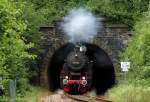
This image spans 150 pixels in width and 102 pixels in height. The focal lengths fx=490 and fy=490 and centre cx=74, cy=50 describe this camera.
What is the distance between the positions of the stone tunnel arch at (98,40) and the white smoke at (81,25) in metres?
0.40

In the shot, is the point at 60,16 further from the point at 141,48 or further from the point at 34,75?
the point at 141,48

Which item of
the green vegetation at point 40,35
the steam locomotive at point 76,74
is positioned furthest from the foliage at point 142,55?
the steam locomotive at point 76,74

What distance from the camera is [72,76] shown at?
29.4 meters

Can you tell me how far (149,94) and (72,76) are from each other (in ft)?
35.5

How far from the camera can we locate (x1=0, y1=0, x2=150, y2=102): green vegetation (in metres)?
16.2

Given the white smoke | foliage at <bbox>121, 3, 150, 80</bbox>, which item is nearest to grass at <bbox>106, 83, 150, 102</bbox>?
foliage at <bbox>121, 3, 150, 80</bbox>

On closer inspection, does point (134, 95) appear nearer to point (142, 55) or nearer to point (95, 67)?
point (142, 55)

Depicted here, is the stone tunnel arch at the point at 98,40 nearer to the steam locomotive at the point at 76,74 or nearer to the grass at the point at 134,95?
the steam locomotive at the point at 76,74

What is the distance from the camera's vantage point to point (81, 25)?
1216 inches

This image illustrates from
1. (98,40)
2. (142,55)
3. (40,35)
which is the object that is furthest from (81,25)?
(142,55)

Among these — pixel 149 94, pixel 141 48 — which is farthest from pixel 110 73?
pixel 149 94

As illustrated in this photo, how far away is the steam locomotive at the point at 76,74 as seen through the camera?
94.8 feet

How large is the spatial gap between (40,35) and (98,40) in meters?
3.66

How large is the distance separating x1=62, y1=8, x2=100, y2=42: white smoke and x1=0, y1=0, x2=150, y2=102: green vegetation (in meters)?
0.55
